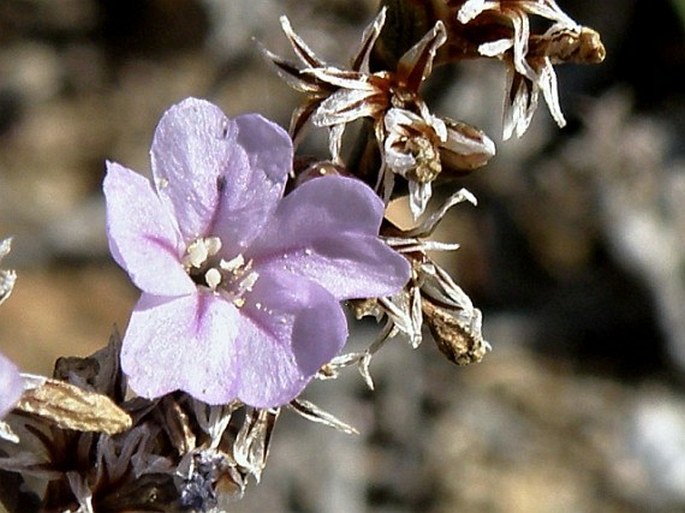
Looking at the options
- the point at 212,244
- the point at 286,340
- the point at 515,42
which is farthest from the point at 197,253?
the point at 515,42

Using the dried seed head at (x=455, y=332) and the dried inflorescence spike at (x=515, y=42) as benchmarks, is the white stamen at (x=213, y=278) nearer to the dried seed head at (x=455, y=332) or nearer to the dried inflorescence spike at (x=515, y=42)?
the dried seed head at (x=455, y=332)

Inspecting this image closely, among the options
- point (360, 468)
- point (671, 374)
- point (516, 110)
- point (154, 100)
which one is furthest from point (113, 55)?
point (516, 110)

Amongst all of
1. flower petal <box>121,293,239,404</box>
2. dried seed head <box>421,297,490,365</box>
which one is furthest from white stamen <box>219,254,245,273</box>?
dried seed head <box>421,297,490,365</box>

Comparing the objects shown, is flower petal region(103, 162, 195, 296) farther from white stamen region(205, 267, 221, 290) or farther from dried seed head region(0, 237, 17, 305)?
dried seed head region(0, 237, 17, 305)

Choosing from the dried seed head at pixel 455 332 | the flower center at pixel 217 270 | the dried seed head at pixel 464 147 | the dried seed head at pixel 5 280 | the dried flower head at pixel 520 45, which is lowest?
the dried seed head at pixel 455 332

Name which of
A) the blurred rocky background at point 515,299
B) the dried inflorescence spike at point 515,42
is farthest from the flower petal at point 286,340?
the blurred rocky background at point 515,299

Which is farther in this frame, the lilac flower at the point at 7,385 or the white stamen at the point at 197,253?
the white stamen at the point at 197,253

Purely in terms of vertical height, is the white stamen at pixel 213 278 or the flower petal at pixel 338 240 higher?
the flower petal at pixel 338 240
